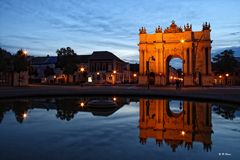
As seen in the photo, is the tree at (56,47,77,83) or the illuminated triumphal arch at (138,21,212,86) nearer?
the illuminated triumphal arch at (138,21,212,86)

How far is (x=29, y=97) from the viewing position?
31.5 m

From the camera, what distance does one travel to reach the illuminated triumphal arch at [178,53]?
2680 inches

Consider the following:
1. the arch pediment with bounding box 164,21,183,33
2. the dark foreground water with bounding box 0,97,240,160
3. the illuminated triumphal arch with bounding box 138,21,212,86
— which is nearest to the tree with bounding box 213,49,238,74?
the illuminated triumphal arch with bounding box 138,21,212,86

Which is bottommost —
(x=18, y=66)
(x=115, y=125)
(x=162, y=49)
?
(x=115, y=125)

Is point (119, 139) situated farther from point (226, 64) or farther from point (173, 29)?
point (226, 64)

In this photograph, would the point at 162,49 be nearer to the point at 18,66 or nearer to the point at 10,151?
the point at 18,66

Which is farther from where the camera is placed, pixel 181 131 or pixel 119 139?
pixel 181 131

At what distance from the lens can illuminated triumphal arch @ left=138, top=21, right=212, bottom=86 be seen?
68062mm

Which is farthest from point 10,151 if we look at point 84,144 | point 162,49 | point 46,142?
point 162,49

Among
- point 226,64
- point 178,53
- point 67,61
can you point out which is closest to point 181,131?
point 178,53

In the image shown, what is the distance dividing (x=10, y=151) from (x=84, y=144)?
2711 millimetres

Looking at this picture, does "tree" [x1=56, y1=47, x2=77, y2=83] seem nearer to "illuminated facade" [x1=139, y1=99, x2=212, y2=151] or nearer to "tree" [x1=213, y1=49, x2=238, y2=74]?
"tree" [x1=213, y1=49, x2=238, y2=74]

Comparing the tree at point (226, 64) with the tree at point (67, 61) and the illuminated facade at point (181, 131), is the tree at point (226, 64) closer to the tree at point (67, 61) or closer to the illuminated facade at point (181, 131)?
the tree at point (67, 61)

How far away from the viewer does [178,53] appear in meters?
70.2
